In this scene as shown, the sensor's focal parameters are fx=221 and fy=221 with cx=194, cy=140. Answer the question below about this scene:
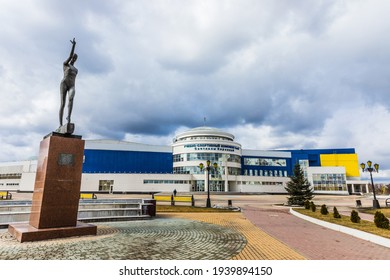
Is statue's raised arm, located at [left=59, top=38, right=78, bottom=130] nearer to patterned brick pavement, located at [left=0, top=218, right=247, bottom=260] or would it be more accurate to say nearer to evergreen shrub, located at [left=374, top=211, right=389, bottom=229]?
patterned brick pavement, located at [left=0, top=218, right=247, bottom=260]

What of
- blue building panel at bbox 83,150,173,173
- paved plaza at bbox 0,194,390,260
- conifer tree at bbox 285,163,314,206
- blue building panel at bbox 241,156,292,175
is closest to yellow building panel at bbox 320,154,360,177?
blue building panel at bbox 241,156,292,175

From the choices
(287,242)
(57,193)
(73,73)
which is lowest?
(287,242)

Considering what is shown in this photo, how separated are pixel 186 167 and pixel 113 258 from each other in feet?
173

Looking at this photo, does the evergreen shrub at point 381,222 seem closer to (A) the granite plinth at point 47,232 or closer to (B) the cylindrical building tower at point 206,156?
(A) the granite plinth at point 47,232

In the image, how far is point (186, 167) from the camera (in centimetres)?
5828

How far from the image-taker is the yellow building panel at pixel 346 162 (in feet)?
248

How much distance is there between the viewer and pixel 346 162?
76.1m

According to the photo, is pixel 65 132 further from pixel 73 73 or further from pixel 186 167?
pixel 186 167

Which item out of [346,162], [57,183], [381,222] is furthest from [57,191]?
[346,162]

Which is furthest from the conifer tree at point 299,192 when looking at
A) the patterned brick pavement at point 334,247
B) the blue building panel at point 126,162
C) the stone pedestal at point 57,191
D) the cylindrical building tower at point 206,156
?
the blue building panel at point 126,162

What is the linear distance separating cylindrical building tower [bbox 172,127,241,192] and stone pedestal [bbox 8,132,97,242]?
4782 cm

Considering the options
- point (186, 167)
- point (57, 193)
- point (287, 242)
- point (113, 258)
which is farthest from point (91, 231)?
point (186, 167)

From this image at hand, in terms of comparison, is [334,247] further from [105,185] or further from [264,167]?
[264,167]
